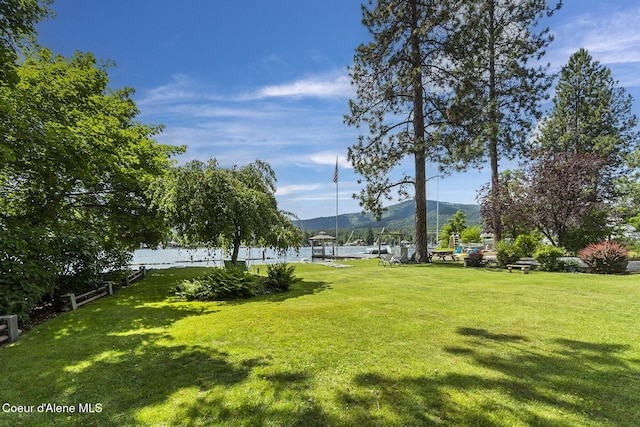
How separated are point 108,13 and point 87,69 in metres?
2.15

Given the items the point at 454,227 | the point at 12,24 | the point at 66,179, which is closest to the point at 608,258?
the point at 66,179

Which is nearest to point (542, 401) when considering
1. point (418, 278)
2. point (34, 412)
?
point (34, 412)

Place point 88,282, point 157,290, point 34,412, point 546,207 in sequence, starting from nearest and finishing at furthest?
1. point 34,412
2. point 88,282
3. point 157,290
4. point 546,207

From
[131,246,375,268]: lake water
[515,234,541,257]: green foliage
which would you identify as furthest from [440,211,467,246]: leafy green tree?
[515,234,541,257]: green foliage

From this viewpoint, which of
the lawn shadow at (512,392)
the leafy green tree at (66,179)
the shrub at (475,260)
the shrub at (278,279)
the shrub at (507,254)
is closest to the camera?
the lawn shadow at (512,392)

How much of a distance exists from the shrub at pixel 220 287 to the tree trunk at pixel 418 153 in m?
11.3

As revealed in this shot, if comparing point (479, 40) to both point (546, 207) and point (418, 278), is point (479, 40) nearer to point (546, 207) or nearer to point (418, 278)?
point (546, 207)

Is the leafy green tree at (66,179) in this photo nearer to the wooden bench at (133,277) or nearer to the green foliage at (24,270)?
the green foliage at (24,270)

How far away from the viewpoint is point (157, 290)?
1005cm

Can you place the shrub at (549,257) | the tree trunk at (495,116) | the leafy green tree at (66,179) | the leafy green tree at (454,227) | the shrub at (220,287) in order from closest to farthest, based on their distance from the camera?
1. the leafy green tree at (66,179)
2. the shrub at (220,287)
3. the shrub at (549,257)
4. the tree trunk at (495,116)
5. the leafy green tree at (454,227)

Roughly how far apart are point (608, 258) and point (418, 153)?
9.08 m

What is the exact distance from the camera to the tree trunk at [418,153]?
1666 centimetres

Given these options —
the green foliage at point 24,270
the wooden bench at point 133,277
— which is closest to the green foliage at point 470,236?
the wooden bench at point 133,277

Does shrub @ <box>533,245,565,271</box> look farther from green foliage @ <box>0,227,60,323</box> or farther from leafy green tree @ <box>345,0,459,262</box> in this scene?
green foliage @ <box>0,227,60,323</box>
